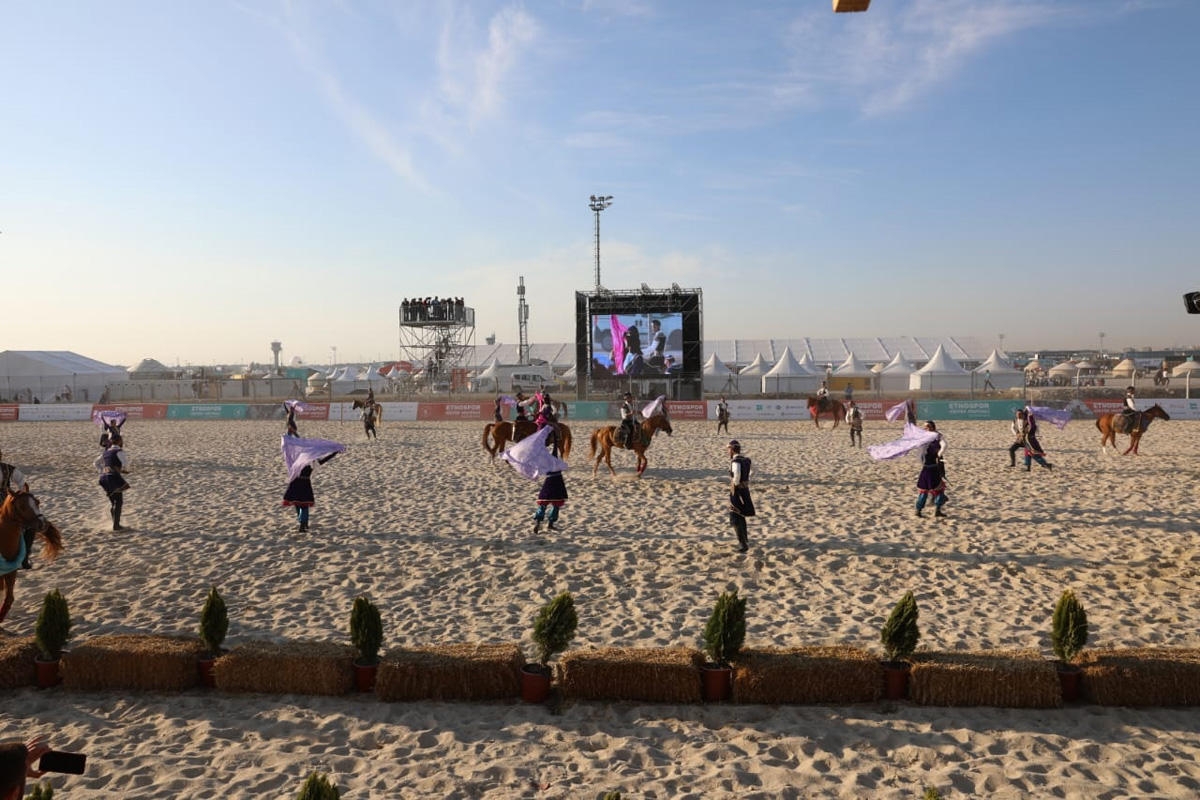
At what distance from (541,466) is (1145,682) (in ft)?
26.4

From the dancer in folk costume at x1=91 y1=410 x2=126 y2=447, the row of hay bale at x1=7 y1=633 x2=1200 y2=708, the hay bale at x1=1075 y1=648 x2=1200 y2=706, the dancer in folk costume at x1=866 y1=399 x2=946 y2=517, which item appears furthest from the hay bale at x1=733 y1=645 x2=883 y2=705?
the dancer in folk costume at x1=91 y1=410 x2=126 y2=447

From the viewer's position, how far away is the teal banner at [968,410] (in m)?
35.1

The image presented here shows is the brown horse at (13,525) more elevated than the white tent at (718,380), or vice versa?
the white tent at (718,380)

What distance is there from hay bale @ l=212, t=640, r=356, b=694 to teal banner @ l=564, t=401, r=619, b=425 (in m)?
31.5

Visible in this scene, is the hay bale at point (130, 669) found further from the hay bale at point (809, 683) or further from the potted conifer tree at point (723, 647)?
the hay bale at point (809, 683)

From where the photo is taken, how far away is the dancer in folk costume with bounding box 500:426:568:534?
11.7 meters

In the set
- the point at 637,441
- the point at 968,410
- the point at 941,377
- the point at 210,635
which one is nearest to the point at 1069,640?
the point at 210,635

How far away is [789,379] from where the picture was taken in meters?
50.6

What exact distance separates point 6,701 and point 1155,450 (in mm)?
27366

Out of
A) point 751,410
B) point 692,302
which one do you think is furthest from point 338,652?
point 692,302

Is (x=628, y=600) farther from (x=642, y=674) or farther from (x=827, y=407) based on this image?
(x=827, y=407)

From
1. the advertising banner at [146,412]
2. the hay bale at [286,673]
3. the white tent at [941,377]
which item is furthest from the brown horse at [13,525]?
the white tent at [941,377]

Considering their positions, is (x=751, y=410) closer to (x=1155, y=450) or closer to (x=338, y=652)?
(x=1155, y=450)

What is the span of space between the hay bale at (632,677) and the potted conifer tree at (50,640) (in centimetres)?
468
